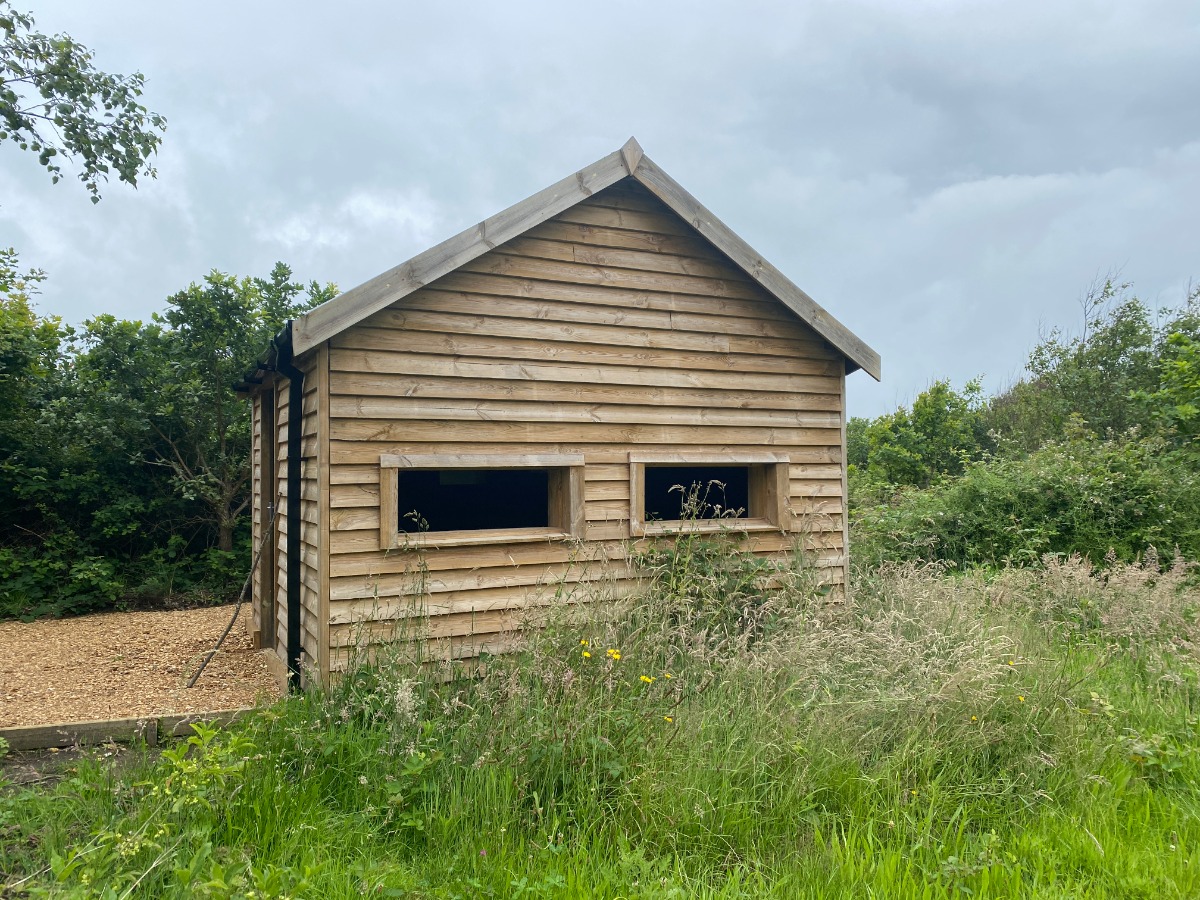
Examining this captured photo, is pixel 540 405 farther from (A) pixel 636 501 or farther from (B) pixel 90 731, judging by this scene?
(B) pixel 90 731

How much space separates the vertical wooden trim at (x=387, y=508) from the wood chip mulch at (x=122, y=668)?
1327mm

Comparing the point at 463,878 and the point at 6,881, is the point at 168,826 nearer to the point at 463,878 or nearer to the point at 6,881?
the point at 6,881

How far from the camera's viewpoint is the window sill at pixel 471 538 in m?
5.41

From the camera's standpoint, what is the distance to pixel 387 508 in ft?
17.7

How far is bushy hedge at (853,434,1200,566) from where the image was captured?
9.88 m

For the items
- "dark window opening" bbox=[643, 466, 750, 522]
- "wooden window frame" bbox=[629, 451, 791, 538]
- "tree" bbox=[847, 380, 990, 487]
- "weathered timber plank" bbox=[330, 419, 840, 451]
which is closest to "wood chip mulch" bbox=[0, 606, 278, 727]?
"weathered timber plank" bbox=[330, 419, 840, 451]

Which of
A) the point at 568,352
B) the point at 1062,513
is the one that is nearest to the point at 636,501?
the point at 568,352

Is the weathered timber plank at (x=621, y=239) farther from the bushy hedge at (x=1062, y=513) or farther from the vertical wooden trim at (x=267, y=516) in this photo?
the bushy hedge at (x=1062, y=513)

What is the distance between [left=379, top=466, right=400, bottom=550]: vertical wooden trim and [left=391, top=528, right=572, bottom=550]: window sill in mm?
47

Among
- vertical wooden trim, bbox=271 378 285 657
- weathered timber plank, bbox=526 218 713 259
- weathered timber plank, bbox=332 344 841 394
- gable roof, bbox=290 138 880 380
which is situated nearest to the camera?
gable roof, bbox=290 138 880 380

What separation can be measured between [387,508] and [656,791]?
110 inches

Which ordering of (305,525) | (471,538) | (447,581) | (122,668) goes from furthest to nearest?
1. (122,668)
2. (305,525)
3. (471,538)
4. (447,581)

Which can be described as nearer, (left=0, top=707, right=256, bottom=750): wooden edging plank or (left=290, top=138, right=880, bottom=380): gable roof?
(left=0, top=707, right=256, bottom=750): wooden edging plank

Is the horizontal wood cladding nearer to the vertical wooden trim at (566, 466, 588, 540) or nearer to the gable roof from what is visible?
the vertical wooden trim at (566, 466, 588, 540)
